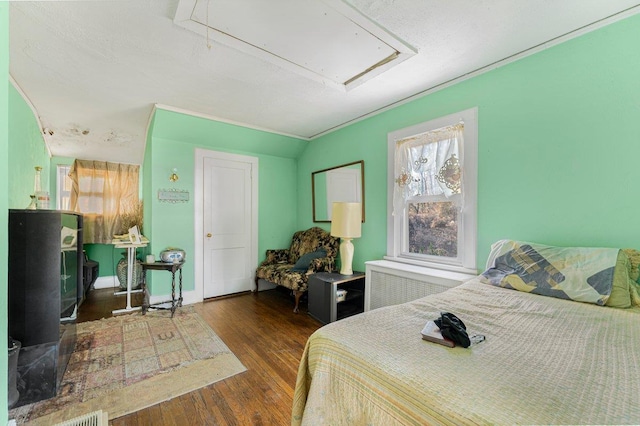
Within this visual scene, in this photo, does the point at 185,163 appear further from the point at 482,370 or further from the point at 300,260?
the point at 482,370

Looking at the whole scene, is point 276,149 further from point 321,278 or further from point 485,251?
point 485,251

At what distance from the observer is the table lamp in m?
3.06

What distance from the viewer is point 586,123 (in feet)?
5.92

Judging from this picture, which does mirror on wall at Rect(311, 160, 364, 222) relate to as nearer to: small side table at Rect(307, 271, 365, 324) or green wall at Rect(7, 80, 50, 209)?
Answer: small side table at Rect(307, 271, 365, 324)

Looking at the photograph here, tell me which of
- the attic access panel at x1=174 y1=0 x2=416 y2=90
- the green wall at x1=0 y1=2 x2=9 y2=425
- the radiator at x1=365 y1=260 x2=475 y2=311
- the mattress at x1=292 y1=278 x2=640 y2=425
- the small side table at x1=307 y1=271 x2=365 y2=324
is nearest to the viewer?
the mattress at x1=292 y1=278 x2=640 y2=425

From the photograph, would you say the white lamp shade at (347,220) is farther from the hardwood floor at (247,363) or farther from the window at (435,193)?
the hardwood floor at (247,363)

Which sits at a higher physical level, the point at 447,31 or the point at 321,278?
the point at 447,31

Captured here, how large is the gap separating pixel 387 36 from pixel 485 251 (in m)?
1.92

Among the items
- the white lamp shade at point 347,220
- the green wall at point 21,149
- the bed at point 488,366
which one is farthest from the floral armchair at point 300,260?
the green wall at point 21,149

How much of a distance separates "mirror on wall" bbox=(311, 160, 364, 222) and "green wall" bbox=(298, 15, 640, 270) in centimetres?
122

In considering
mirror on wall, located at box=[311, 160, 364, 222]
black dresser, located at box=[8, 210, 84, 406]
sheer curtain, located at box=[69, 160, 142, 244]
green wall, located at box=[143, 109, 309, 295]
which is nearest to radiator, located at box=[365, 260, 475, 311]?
mirror on wall, located at box=[311, 160, 364, 222]

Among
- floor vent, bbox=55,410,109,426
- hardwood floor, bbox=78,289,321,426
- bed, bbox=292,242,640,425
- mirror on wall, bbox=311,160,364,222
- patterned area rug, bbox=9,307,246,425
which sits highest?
mirror on wall, bbox=311,160,364,222

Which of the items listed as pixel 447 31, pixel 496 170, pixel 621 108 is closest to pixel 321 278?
pixel 496 170

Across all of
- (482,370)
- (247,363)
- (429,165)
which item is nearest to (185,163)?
(247,363)
